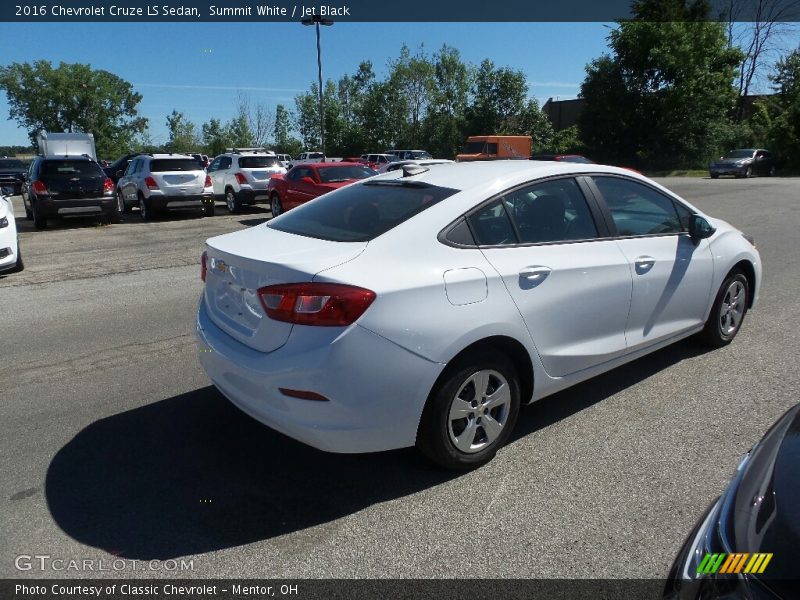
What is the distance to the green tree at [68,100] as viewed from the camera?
236 feet

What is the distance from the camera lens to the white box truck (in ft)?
102

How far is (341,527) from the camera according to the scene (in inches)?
116

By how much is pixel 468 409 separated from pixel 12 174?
36188 millimetres

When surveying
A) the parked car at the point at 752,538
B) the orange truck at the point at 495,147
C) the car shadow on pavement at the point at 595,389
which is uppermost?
the orange truck at the point at 495,147

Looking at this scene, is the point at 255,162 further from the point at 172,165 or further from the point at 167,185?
the point at 167,185

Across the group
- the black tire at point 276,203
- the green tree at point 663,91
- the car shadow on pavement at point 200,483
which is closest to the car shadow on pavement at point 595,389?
the car shadow on pavement at point 200,483

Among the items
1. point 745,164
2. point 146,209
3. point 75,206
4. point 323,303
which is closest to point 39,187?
point 75,206

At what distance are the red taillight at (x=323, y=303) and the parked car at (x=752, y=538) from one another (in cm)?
162

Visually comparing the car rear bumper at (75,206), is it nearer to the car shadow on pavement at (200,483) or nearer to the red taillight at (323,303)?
the car shadow on pavement at (200,483)

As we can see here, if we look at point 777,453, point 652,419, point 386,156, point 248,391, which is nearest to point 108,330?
point 248,391

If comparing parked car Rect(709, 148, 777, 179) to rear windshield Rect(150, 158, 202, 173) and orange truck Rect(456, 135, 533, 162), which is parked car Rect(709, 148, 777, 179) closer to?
orange truck Rect(456, 135, 533, 162)

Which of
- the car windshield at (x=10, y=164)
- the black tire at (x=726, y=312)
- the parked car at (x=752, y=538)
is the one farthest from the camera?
the car windshield at (x=10, y=164)

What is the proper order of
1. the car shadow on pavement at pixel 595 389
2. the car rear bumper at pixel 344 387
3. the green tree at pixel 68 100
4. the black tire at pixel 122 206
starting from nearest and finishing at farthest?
the car rear bumper at pixel 344 387 < the car shadow on pavement at pixel 595 389 < the black tire at pixel 122 206 < the green tree at pixel 68 100

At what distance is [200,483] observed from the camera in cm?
331
